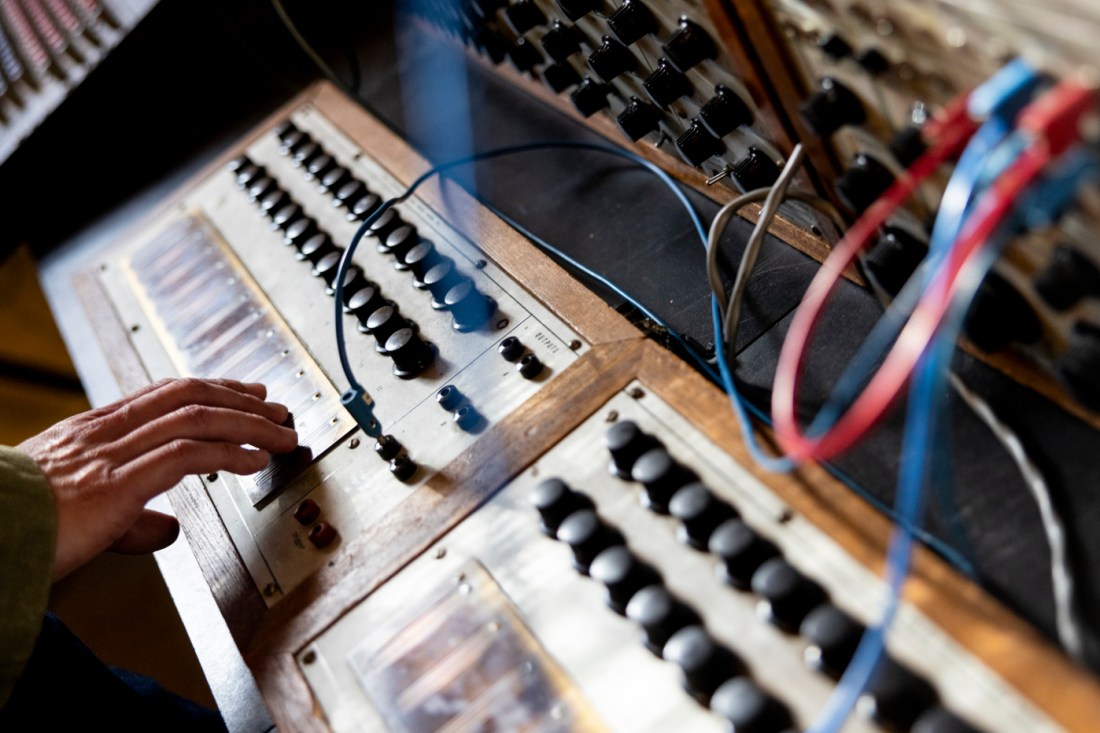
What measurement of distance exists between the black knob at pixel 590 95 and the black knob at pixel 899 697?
77 centimetres

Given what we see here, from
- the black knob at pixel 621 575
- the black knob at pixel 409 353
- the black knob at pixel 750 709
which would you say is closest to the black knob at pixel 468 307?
the black knob at pixel 409 353

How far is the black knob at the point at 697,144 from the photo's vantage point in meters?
1.01

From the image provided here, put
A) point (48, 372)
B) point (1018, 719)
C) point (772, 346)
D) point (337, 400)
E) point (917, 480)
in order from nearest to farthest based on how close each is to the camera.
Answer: point (1018, 719) → point (917, 480) → point (772, 346) → point (337, 400) → point (48, 372)

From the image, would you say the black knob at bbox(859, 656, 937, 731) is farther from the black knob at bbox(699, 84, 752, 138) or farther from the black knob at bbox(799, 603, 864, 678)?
the black knob at bbox(699, 84, 752, 138)

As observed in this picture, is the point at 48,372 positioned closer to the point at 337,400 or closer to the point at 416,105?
the point at 416,105

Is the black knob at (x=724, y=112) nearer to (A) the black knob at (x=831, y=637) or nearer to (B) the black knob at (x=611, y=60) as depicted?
(B) the black knob at (x=611, y=60)

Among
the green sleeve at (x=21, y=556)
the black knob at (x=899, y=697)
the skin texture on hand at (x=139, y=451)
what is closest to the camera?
the black knob at (x=899, y=697)

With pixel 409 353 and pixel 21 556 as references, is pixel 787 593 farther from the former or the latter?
pixel 21 556

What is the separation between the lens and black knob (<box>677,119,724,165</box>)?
3.31ft

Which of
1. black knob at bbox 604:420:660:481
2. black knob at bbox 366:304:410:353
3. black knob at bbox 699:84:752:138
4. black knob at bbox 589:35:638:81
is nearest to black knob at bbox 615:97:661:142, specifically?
black knob at bbox 589:35:638:81

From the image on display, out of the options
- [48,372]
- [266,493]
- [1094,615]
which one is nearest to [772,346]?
[1094,615]

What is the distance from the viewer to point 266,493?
3.44 feet

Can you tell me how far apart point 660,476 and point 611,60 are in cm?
49

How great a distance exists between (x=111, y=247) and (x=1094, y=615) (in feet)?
4.84
